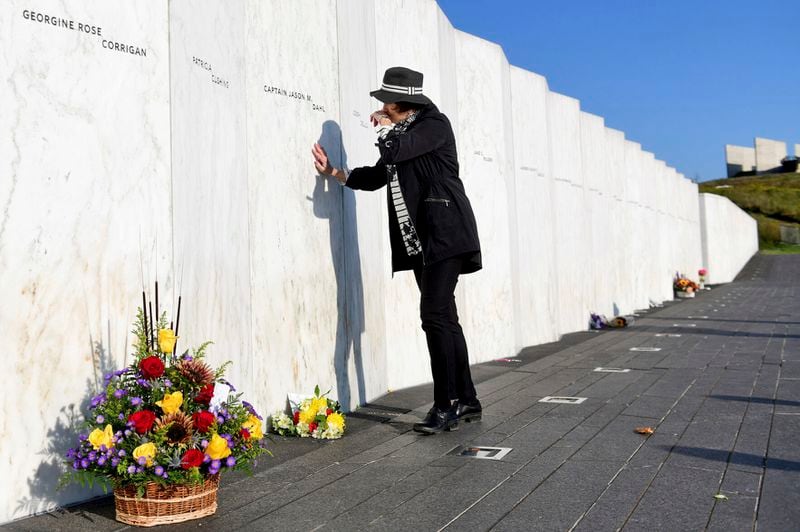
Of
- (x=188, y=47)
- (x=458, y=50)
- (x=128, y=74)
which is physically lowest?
(x=128, y=74)

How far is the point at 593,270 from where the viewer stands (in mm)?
14219

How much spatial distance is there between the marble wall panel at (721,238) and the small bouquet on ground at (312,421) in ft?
98.2

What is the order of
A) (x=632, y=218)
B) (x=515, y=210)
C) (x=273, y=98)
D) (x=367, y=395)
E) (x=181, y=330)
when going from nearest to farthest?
(x=181, y=330) < (x=273, y=98) < (x=367, y=395) < (x=515, y=210) < (x=632, y=218)

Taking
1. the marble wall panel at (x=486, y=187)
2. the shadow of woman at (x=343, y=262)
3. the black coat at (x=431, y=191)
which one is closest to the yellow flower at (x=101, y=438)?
the black coat at (x=431, y=191)

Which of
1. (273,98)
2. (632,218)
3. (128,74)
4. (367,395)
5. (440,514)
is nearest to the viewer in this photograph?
(440,514)

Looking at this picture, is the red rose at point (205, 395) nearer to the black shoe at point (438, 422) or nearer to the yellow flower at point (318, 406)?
the yellow flower at point (318, 406)

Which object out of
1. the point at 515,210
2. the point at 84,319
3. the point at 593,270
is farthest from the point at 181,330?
the point at 593,270

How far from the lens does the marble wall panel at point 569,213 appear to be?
12.5 m

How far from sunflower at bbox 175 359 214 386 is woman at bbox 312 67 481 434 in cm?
174

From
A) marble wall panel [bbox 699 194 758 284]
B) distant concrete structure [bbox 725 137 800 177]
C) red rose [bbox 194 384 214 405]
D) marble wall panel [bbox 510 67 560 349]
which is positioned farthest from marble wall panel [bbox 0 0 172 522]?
distant concrete structure [bbox 725 137 800 177]

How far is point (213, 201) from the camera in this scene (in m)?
4.50

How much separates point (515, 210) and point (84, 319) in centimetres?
742

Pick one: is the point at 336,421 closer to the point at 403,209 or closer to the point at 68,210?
the point at 403,209

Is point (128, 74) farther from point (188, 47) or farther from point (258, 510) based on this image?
point (258, 510)
